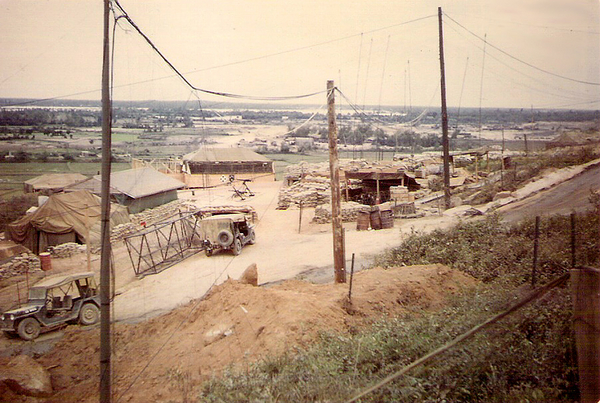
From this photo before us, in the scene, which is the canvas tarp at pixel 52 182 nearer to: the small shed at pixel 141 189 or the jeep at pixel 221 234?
the small shed at pixel 141 189

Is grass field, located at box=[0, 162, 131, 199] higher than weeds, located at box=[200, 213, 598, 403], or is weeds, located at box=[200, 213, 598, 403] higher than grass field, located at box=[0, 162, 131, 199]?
grass field, located at box=[0, 162, 131, 199]

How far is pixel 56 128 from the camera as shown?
6.81 metres

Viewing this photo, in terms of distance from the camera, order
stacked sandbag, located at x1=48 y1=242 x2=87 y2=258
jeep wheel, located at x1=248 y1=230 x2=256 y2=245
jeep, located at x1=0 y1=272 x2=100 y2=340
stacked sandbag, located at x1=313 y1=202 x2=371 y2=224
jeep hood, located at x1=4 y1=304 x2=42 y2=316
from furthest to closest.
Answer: stacked sandbag, located at x1=313 y1=202 x2=371 y2=224
jeep wheel, located at x1=248 y1=230 x2=256 y2=245
jeep, located at x1=0 y1=272 x2=100 y2=340
jeep hood, located at x1=4 y1=304 x2=42 y2=316
stacked sandbag, located at x1=48 y1=242 x2=87 y2=258

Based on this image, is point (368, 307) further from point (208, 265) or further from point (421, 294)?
point (208, 265)

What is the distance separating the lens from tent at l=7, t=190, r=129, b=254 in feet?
21.8

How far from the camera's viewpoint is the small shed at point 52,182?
6578 mm

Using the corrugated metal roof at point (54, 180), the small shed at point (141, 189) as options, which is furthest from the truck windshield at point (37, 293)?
the small shed at point (141, 189)

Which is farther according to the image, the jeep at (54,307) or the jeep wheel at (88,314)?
the jeep wheel at (88,314)

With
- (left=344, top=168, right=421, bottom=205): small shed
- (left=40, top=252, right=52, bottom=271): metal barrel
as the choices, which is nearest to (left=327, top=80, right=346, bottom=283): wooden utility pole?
(left=40, top=252, right=52, bottom=271): metal barrel

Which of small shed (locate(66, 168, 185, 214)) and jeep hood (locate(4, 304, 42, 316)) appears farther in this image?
small shed (locate(66, 168, 185, 214))

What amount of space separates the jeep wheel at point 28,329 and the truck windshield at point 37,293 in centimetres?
46

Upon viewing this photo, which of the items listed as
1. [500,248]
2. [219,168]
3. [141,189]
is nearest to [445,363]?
[500,248]

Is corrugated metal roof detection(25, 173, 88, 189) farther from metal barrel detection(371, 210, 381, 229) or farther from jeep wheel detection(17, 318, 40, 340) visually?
metal barrel detection(371, 210, 381, 229)

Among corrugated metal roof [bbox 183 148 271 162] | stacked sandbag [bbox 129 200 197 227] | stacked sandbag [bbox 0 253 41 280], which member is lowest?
stacked sandbag [bbox 129 200 197 227]
